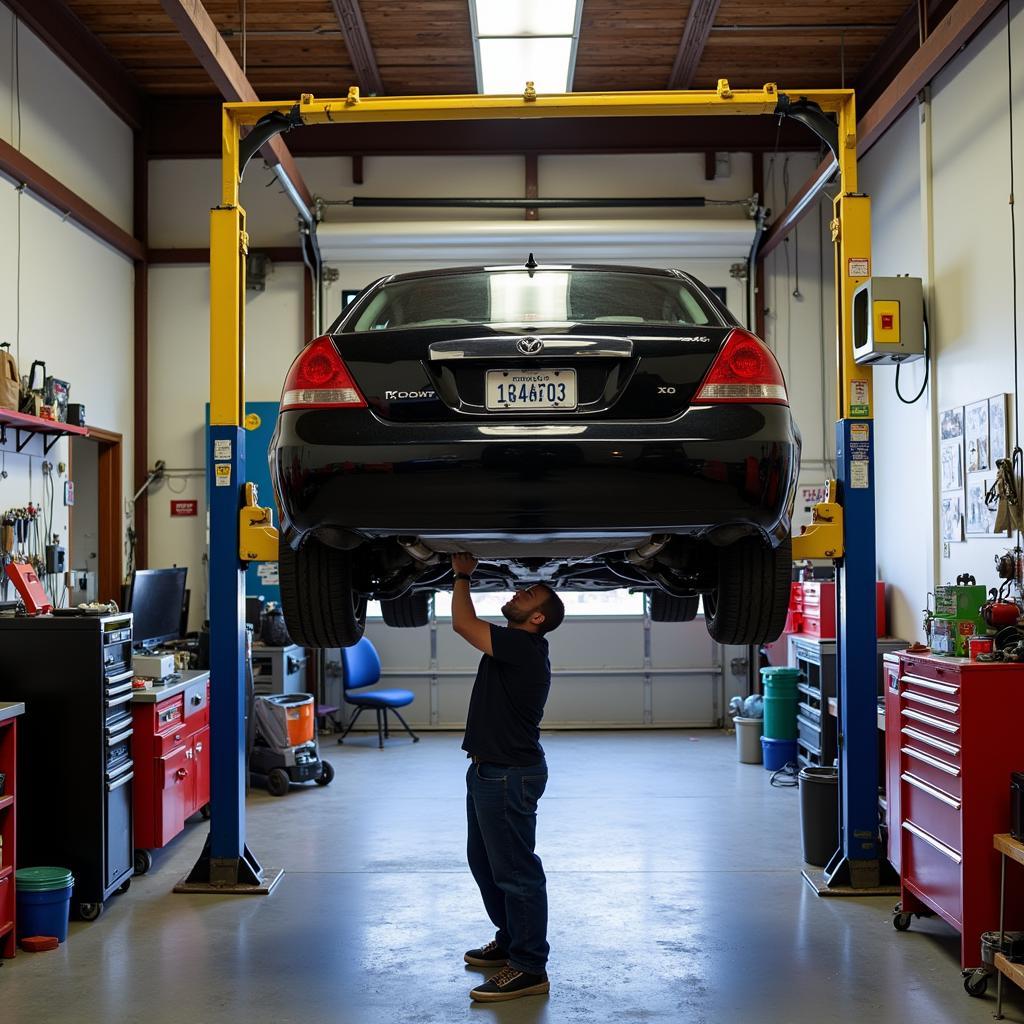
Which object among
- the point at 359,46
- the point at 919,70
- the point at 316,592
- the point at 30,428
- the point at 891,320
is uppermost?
the point at 359,46

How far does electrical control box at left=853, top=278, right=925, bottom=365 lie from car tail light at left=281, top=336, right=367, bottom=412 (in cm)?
358

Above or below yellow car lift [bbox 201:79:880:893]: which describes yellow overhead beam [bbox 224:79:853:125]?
A: above

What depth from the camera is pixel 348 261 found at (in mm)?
8812

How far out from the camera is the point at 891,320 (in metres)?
5.77

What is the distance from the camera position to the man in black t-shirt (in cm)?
330

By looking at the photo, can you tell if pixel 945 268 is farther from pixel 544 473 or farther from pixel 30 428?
pixel 30 428

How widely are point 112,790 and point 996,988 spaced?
3.25 meters

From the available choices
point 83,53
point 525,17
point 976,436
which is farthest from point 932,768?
point 83,53

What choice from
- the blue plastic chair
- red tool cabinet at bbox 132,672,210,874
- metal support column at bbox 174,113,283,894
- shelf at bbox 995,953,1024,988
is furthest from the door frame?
shelf at bbox 995,953,1024,988

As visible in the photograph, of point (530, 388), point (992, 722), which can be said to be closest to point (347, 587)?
point (530, 388)

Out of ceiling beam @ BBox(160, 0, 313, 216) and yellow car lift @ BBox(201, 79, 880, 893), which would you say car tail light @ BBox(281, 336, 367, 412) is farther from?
ceiling beam @ BBox(160, 0, 313, 216)

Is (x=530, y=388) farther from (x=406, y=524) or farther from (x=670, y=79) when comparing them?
(x=670, y=79)

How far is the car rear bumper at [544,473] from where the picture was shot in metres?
2.52

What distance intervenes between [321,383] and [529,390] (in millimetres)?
512
